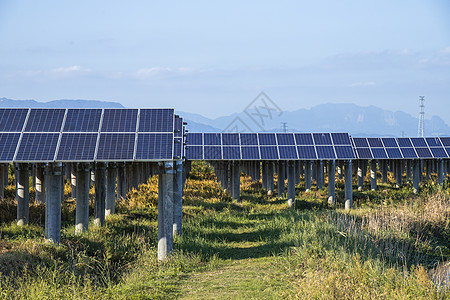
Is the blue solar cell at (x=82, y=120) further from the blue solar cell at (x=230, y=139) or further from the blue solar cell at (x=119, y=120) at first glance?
the blue solar cell at (x=230, y=139)

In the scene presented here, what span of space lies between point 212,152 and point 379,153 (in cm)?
1141

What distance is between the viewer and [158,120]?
49.4ft

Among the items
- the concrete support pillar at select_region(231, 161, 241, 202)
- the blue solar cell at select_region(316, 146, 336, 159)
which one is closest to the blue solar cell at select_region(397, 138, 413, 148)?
the blue solar cell at select_region(316, 146, 336, 159)

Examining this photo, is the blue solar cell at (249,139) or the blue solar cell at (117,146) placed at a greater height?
the blue solar cell at (249,139)

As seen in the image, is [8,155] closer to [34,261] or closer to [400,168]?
[34,261]

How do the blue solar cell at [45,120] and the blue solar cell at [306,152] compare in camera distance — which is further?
the blue solar cell at [306,152]

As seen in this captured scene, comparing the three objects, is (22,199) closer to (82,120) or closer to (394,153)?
(82,120)

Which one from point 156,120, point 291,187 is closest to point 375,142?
point 291,187

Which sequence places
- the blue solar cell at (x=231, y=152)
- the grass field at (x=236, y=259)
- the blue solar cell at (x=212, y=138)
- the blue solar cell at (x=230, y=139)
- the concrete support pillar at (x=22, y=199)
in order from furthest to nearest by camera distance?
the blue solar cell at (x=212, y=138), the blue solar cell at (x=230, y=139), the blue solar cell at (x=231, y=152), the concrete support pillar at (x=22, y=199), the grass field at (x=236, y=259)

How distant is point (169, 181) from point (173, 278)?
2.82 m

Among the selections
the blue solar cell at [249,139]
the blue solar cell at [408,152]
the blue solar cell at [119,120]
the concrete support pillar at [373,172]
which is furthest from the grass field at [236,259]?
the concrete support pillar at [373,172]

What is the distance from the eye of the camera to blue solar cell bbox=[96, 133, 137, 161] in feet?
44.2

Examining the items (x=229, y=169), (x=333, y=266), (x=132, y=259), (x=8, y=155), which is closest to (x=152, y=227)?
(x=132, y=259)

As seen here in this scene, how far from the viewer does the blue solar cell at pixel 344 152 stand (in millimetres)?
25891
